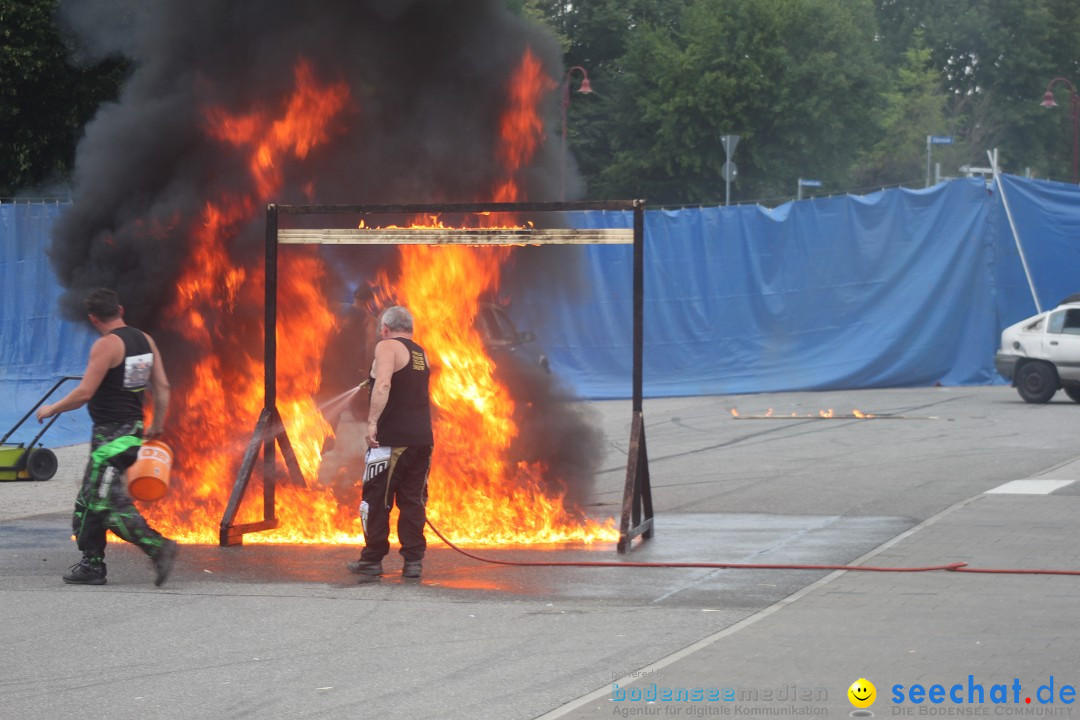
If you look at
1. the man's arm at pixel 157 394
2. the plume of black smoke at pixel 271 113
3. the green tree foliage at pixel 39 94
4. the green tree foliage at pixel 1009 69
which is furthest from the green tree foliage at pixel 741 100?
the man's arm at pixel 157 394

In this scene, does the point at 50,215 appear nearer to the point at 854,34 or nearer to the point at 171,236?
the point at 171,236

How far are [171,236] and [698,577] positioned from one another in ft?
15.8

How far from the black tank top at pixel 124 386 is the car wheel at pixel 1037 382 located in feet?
50.0

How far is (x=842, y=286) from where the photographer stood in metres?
24.4

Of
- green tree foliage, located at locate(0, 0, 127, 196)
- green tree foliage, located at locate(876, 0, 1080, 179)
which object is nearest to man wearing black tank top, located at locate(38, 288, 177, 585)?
green tree foliage, located at locate(0, 0, 127, 196)

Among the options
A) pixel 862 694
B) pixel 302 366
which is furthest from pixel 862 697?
pixel 302 366

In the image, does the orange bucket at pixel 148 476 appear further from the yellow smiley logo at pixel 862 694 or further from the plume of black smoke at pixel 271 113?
the yellow smiley logo at pixel 862 694

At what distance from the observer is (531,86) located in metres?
11.8

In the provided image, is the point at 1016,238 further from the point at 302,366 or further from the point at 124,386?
the point at 124,386

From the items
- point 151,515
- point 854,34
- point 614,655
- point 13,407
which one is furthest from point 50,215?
point 854,34

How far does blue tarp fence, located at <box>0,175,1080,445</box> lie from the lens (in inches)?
949

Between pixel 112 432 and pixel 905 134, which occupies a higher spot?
pixel 905 134

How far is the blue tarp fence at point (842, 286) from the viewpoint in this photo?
79.1 feet

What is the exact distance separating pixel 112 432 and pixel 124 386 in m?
0.29
